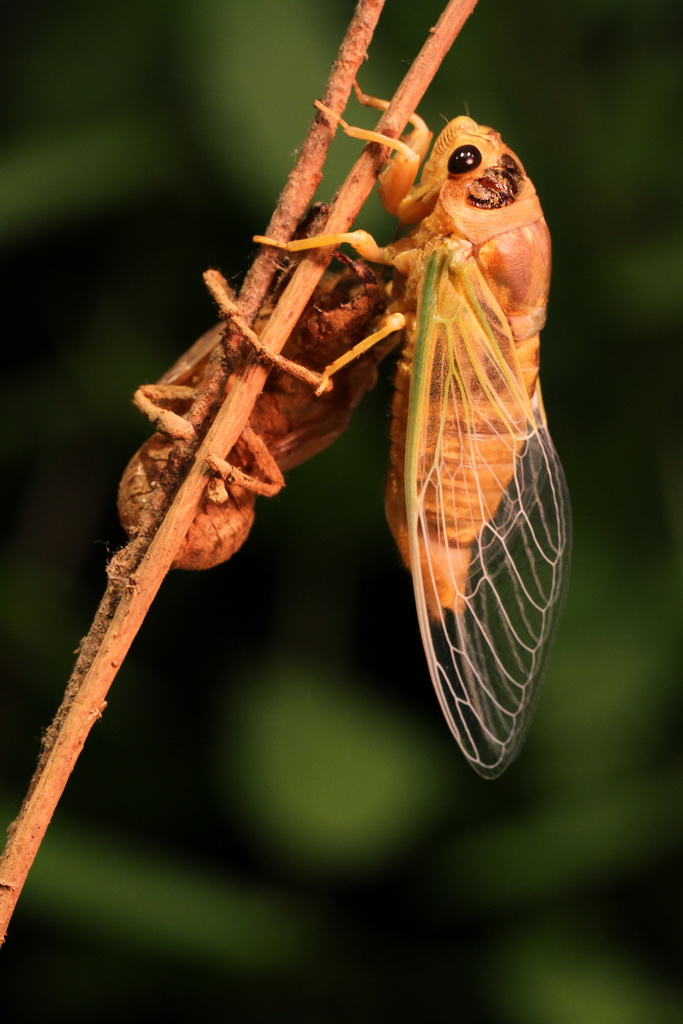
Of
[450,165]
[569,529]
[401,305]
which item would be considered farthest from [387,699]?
[450,165]

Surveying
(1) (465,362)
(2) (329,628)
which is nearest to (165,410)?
(1) (465,362)

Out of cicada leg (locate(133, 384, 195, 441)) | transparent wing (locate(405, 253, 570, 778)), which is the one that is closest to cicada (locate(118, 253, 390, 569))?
cicada leg (locate(133, 384, 195, 441))

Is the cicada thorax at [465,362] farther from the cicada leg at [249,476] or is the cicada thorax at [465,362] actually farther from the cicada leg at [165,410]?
the cicada leg at [165,410]

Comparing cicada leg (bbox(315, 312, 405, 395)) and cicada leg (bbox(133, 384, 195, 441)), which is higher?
cicada leg (bbox(315, 312, 405, 395))

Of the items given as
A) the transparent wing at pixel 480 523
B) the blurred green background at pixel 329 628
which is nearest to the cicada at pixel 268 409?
the transparent wing at pixel 480 523

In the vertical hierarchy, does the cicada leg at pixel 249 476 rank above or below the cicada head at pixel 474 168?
below

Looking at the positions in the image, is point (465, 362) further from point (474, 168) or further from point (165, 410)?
point (165, 410)

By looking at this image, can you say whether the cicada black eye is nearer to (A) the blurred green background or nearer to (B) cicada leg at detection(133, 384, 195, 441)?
(B) cicada leg at detection(133, 384, 195, 441)
